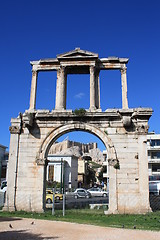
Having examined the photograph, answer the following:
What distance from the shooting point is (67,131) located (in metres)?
13.9

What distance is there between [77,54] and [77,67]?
80 cm

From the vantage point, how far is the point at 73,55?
15008 mm

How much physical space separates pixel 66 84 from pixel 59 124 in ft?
9.24

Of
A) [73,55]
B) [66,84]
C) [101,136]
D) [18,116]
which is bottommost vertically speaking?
[101,136]

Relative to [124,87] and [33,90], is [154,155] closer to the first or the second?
[124,87]

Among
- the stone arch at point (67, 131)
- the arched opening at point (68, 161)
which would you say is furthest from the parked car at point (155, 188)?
the stone arch at point (67, 131)

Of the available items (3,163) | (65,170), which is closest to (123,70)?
(65,170)

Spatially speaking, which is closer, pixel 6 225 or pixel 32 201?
pixel 6 225

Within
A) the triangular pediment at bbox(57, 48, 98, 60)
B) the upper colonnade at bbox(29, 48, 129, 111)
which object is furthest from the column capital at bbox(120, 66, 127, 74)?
the triangular pediment at bbox(57, 48, 98, 60)

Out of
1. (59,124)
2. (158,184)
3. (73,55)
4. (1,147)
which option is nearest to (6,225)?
(59,124)

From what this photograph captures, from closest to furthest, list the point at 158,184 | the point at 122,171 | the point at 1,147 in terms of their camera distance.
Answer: the point at 122,171, the point at 158,184, the point at 1,147

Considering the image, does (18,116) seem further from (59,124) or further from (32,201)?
(32,201)

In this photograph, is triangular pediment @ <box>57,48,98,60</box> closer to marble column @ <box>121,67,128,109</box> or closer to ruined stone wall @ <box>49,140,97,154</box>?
marble column @ <box>121,67,128,109</box>

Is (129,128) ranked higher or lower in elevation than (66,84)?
lower
